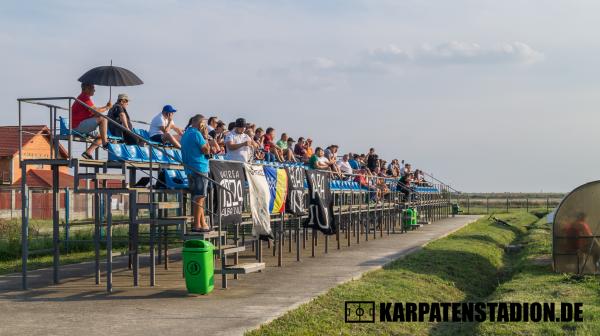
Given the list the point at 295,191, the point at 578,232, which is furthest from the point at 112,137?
the point at 578,232

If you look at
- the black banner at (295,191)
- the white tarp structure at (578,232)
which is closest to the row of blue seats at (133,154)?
the black banner at (295,191)

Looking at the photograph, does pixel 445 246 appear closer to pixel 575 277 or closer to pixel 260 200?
pixel 575 277

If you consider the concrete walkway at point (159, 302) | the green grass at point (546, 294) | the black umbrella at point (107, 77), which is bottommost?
the green grass at point (546, 294)

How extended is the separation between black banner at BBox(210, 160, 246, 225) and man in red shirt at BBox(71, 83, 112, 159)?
202cm

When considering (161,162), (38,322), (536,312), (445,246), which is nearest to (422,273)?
(536,312)

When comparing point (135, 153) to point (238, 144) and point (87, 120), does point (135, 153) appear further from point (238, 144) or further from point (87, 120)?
point (238, 144)

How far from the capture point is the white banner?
50.7 ft

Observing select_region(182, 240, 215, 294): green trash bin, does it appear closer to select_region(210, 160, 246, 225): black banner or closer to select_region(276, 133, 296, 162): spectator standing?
select_region(210, 160, 246, 225): black banner

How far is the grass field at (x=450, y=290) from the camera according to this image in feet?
35.2

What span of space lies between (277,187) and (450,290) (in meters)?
4.19

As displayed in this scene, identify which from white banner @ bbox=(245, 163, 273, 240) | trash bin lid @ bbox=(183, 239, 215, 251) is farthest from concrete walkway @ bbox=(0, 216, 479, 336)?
white banner @ bbox=(245, 163, 273, 240)

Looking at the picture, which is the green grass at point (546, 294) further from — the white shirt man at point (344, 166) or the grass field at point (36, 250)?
the grass field at point (36, 250)

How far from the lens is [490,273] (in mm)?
20859

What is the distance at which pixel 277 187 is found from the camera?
57.9ft
